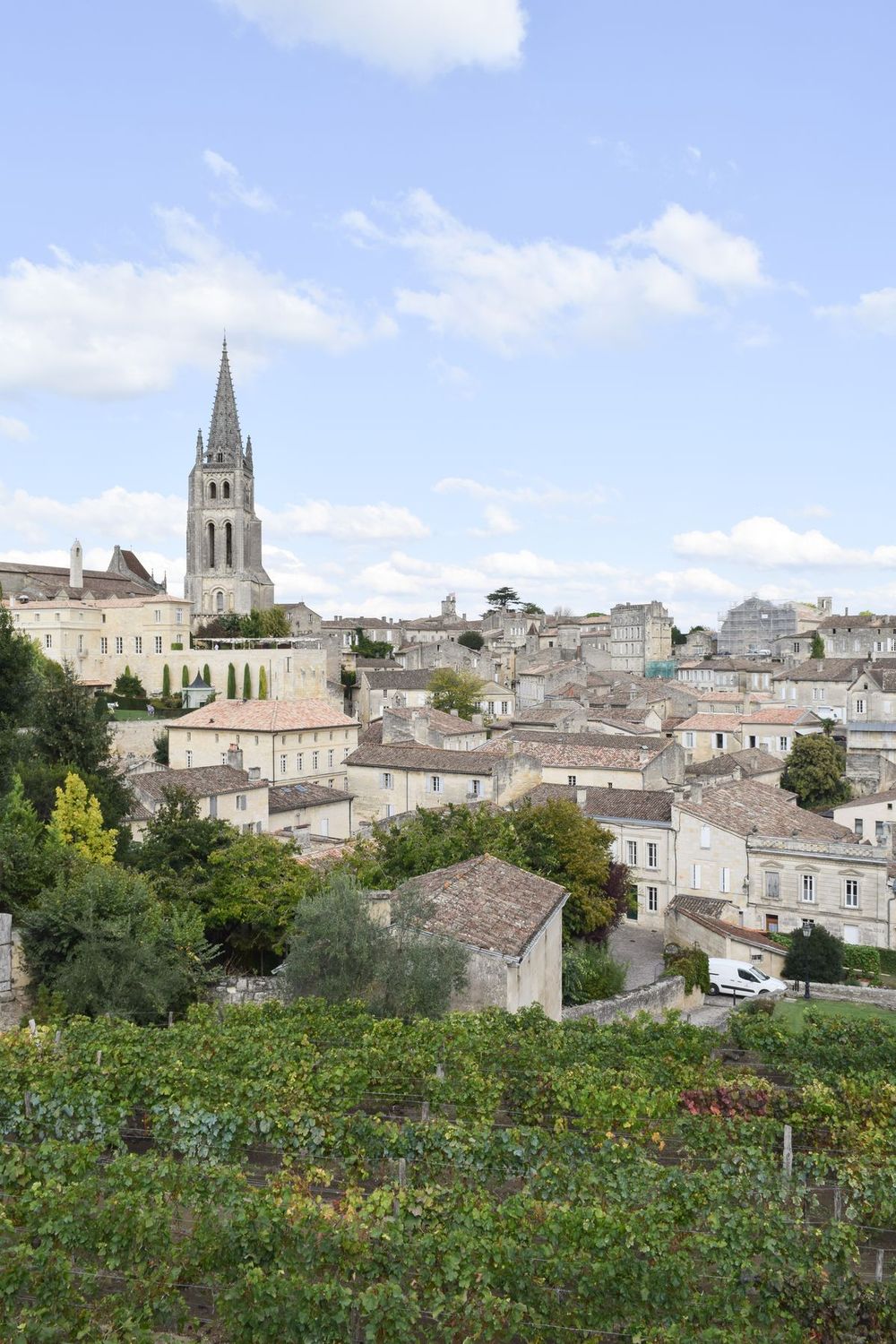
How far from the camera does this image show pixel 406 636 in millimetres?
109750

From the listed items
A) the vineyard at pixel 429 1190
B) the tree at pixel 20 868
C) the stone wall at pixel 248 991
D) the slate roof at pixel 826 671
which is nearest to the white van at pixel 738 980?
the vineyard at pixel 429 1190

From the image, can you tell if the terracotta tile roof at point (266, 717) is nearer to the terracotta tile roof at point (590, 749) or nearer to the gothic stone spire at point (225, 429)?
the terracotta tile roof at point (590, 749)

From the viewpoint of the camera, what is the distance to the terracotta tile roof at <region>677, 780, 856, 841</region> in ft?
112

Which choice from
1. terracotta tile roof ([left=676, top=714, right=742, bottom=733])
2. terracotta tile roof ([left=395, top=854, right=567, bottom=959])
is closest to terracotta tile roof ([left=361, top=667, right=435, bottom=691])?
terracotta tile roof ([left=676, top=714, right=742, bottom=733])

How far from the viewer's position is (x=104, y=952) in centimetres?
1653

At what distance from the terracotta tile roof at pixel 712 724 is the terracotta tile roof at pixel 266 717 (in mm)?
21005

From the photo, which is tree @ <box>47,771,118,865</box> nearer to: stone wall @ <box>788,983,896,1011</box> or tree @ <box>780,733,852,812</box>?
stone wall @ <box>788,983,896,1011</box>

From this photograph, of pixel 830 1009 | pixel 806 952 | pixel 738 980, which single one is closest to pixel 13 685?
pixel 738 980

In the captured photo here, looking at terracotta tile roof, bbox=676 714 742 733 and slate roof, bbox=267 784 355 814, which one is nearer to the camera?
slate roof, bbox=267 784 355 814

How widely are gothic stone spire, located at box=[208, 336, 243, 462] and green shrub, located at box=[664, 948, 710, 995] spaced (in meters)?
86.2

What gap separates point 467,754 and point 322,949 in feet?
83.3

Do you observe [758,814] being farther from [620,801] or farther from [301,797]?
[301,797]

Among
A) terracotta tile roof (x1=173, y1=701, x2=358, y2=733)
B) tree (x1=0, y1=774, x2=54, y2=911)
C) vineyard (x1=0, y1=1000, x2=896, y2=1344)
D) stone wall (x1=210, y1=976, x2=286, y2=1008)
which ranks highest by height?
terracotta tile roof (x1=173, y1=701, x2=358, y2=733)

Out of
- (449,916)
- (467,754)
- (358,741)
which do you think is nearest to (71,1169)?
(449,916)
